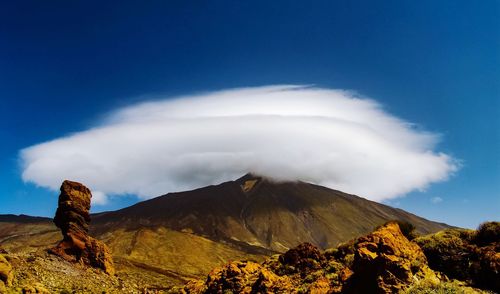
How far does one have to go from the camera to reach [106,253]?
68000 millimetres

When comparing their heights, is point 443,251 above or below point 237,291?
above

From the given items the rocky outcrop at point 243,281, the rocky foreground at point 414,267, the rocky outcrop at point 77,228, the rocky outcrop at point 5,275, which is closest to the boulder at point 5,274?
the rocky outcrop at point 5,275

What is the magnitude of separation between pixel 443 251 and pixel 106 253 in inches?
2335

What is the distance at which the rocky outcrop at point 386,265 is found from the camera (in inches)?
675

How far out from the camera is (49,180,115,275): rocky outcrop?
209 feet

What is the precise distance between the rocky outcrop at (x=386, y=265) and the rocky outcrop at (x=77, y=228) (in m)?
54.2

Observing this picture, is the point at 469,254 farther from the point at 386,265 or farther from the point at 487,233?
the point at 386,265

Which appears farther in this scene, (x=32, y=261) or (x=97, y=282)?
(x=97, y=282)

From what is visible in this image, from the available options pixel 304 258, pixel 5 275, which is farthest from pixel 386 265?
pixel 5 275

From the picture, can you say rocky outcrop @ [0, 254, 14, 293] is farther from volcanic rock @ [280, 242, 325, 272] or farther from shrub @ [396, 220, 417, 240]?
shrub @ [396, 220, 417, 240]

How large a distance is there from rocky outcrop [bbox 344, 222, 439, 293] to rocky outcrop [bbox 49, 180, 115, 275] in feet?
178

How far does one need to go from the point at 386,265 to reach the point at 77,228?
5980cm

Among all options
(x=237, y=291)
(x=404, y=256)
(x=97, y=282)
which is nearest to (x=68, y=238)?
(x=97, y=282)

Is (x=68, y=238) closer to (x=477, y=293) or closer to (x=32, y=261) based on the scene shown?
(x=32, y=261)
